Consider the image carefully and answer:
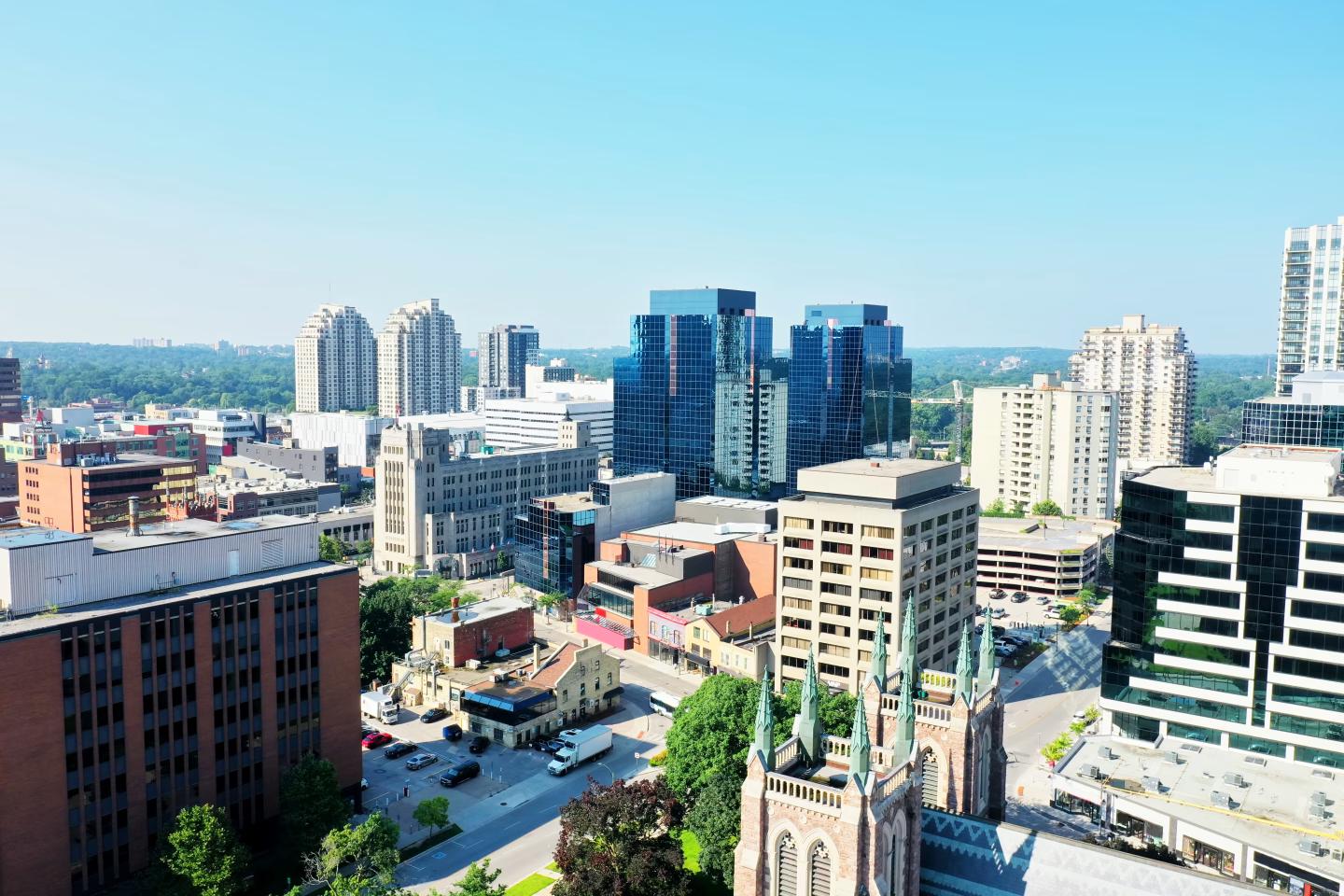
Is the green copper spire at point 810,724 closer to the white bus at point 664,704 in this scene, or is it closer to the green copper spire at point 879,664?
the green copper spire at point 879,664

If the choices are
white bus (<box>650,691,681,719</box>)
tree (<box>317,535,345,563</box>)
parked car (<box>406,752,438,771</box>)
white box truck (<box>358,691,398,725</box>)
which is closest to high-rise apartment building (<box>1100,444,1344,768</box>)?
white bus (<box>650,691,681,719</box>)

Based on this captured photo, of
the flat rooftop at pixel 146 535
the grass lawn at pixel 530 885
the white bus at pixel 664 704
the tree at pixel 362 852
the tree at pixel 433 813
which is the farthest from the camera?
the white bus at pixel 664 704

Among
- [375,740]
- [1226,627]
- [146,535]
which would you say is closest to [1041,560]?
[1226,627]

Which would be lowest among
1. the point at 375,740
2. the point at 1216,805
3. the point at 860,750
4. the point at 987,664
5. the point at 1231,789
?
the point at 375,740

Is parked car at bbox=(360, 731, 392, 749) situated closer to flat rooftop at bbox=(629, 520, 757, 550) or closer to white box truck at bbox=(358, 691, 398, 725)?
white box truck at bbox=(358, 691, 398, 725)

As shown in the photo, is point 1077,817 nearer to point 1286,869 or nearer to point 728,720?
point 1286,869

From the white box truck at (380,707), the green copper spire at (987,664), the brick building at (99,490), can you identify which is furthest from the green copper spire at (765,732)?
the brick building at (99,490)

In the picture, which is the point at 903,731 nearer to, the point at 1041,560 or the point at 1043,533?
the point at 1041,560
